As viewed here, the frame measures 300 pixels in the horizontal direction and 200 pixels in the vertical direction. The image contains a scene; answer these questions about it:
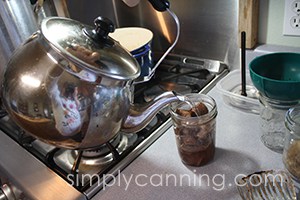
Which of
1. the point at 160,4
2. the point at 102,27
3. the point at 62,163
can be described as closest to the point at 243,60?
the point at 160,4

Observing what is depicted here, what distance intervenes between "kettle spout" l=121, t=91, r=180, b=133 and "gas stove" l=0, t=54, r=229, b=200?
0.26ft

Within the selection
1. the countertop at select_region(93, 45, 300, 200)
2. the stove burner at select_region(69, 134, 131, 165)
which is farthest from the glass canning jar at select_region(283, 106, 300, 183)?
the stove burner at select_region(69, 134, 131, 165)

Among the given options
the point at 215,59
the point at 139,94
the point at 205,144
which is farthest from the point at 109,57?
the point at 215,59

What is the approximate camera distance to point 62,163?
2.15ft

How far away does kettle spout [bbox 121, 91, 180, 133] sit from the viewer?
0.59m

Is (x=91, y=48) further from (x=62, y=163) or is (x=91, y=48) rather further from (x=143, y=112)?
(x=62, y=163)

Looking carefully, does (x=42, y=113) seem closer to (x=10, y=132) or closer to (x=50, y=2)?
(x=10, y=132)

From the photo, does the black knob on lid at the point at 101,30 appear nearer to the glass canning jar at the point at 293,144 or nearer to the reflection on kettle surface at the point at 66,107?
the reflection on kettle surface at the point at 66,107

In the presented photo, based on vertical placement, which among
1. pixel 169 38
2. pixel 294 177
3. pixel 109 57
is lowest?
pixel 294 177

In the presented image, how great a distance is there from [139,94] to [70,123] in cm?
40

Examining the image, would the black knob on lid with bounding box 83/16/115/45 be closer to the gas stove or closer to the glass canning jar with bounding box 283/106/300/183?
the gas stove

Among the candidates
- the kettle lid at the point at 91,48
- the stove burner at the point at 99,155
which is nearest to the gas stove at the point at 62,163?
the stove burner at the point at 99,155

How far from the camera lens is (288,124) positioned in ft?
1.69

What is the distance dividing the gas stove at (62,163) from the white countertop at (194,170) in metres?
0.02
